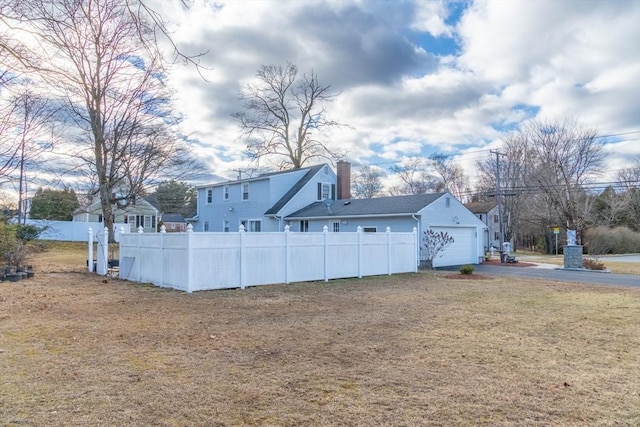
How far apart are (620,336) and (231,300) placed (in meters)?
7.63

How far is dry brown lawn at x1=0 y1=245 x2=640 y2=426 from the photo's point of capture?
12.2ft

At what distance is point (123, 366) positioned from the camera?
5.02 m

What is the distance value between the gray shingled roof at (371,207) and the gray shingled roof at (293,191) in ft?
2.96

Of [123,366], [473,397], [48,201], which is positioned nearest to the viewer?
[473,397]

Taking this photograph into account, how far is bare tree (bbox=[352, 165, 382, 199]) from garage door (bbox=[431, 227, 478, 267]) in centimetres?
3217

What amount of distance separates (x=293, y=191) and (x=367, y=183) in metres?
31.2

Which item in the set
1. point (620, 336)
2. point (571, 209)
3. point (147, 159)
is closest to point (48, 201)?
point (147, 159)

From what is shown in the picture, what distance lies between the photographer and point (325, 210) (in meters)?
25.4

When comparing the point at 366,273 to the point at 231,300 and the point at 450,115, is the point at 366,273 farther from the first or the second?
the point at 450,115

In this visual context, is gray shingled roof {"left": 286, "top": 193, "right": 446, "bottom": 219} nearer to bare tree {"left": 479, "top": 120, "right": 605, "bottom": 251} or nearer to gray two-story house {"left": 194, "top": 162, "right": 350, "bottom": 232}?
gray two-story house {"left": 194, "top": 162, "right": 350, "bottom": 232}

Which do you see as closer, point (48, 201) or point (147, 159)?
point (147, 159)

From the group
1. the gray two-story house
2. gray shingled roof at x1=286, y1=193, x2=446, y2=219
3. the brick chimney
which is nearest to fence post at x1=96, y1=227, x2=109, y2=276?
the gray two-story house

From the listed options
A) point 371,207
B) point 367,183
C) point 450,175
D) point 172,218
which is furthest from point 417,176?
point 172,218

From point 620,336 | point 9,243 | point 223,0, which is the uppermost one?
point 223,0
